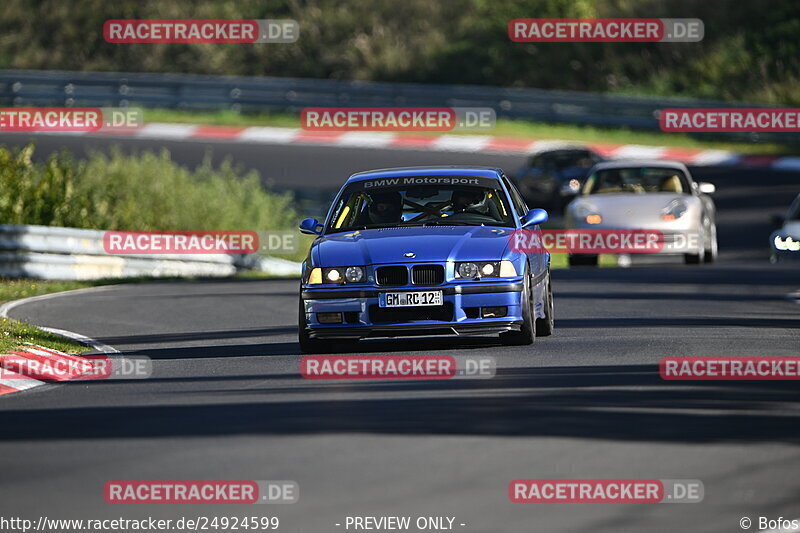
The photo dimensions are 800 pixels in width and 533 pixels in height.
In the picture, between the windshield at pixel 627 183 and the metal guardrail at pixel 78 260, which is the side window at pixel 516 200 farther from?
the metal guardrail at pixel 78 260

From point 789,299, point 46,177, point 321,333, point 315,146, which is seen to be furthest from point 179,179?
point 321,333

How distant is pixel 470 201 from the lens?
13.8 meters

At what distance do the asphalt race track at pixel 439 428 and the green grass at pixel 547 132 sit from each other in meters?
22.8

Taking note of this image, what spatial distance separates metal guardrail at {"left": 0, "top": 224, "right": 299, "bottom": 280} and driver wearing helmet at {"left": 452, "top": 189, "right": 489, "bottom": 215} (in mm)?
9863

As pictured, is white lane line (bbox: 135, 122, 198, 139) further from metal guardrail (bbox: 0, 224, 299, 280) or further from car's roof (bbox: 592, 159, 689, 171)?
car's roof (bbox: 592, 159, 689, 171)

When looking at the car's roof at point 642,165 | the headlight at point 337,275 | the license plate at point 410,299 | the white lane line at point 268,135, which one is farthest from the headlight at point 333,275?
the white lane line at point 268,135

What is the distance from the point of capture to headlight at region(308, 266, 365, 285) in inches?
493

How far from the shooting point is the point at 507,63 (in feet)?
156

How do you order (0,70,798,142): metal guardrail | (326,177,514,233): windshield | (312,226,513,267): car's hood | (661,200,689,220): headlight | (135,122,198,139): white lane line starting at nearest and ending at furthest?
1. (312,226,513,267): car's hood
2. (326,177,514,233): windshield
3. (661,200,689,220): headlight
4. (0,70,798,142): metal guardrail
5. (135,122,198,139): white lane line

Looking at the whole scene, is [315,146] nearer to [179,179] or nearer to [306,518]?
[179,179]

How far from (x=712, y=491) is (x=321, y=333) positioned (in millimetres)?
5553

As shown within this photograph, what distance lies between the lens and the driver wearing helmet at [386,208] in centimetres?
1361

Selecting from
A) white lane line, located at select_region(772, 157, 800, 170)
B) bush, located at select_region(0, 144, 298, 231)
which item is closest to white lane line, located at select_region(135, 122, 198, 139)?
bush, located at select_region(0, 144, 298, 231)

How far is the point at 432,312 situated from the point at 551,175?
65.0 feet
